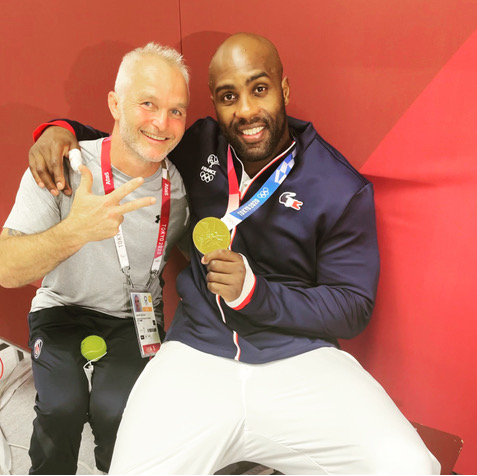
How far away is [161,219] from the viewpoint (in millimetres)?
1861

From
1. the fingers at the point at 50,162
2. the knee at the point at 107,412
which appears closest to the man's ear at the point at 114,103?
the fingers at the point at 50,162

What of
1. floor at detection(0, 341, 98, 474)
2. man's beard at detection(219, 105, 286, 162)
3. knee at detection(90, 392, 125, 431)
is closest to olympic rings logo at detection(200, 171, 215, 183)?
man's beard at detection(219, 105, 286, 162)

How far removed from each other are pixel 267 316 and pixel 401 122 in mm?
850

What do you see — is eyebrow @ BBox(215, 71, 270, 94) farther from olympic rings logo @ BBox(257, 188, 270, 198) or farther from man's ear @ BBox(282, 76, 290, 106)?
olympic rings logo @ BBox(257, 188, 270, 198)

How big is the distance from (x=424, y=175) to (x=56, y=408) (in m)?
1.59

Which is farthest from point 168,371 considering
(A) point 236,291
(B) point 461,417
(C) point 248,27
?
(C) point 248,27

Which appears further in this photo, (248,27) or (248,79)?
(248,27)

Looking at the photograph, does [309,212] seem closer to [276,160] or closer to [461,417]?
[276,160]

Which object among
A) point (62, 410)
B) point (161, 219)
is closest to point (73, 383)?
point (62, 410)

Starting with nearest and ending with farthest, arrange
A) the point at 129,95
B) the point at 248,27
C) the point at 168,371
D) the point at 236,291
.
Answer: the point at 236,291 → the point at 168,371 → the point at 129,95 → the point at 248,27

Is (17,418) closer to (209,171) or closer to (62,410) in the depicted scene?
(62,410)

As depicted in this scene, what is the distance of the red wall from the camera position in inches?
60.7

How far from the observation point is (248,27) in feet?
6.35

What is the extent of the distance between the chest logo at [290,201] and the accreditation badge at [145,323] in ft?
2.35
